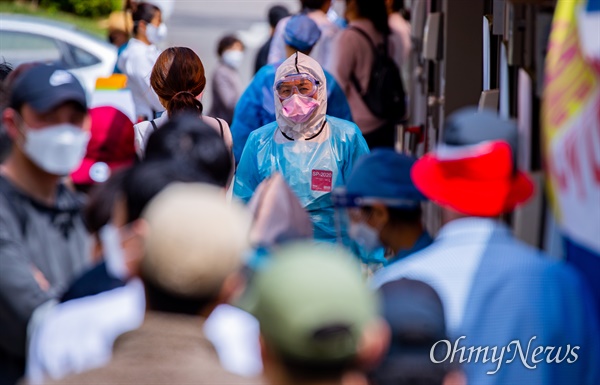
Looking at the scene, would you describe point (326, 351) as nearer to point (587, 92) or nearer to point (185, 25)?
point (587, 92)

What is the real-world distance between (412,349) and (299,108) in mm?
2940

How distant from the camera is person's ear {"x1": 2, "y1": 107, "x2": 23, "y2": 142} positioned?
4.07 metres

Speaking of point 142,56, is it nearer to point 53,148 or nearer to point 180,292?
point 53,148

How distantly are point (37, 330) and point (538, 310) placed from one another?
1.38m

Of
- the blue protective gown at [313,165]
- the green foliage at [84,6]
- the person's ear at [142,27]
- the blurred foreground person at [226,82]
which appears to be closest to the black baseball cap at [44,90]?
the blue protective gown at [313,165]

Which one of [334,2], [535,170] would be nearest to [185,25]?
[334,2]

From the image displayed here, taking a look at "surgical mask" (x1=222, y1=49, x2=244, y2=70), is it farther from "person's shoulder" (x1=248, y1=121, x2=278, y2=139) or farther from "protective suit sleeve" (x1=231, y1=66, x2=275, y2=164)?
"person's shoulder" (x1=248, y1=121, x2=278, y2=139)

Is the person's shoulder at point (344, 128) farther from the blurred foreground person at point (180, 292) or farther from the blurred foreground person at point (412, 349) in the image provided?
the blurred foreground person at point (180, 292)

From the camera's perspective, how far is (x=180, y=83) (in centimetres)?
602

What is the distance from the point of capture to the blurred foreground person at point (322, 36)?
9023 mm

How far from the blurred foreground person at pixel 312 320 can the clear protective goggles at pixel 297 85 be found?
3.42m

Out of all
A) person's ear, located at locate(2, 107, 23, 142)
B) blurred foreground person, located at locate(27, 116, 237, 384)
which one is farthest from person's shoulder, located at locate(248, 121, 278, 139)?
blurred foreground person, located at locate(27, 116, 237, 384)

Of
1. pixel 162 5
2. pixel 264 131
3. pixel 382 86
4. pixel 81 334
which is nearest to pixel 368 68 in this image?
pixel 382 86

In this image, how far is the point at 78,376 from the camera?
282cm
